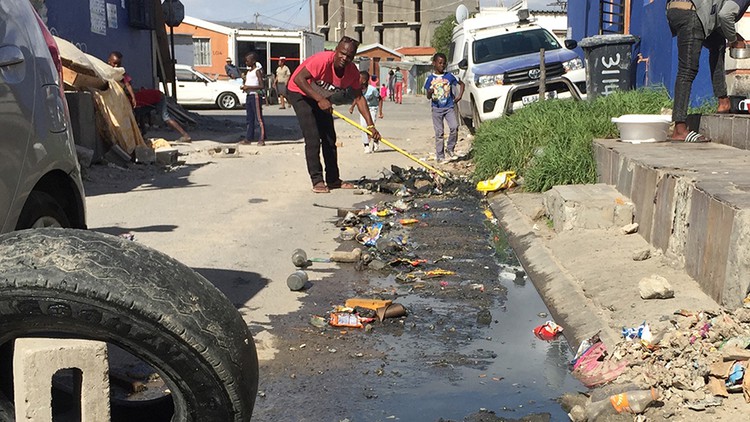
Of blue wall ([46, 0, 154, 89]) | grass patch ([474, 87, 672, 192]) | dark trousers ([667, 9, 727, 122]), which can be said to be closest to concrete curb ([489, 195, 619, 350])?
grass patch ([474, 87, 672, 192])

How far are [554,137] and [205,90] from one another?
25076mm

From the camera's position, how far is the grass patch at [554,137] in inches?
361

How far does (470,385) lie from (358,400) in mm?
604

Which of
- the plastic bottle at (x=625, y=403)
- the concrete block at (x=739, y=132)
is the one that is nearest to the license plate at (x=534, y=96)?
the concrete block at (x=739, y=132)

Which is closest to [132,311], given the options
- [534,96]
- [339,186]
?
[339,186]

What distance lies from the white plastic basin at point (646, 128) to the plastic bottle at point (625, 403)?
5.10 meters

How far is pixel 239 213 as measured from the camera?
941cm

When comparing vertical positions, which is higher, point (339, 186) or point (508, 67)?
point (508, 67)

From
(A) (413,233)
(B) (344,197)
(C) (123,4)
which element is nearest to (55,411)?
(A) (413,233)

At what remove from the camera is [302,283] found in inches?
241

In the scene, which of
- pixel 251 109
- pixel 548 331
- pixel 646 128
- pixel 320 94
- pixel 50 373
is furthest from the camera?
pixel 251 109

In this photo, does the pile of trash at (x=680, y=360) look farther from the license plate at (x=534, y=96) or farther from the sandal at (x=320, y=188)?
the license plate at (x=534, y=96)

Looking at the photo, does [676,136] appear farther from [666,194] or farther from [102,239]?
[102,239]

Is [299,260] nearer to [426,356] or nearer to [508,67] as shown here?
[426,356]
